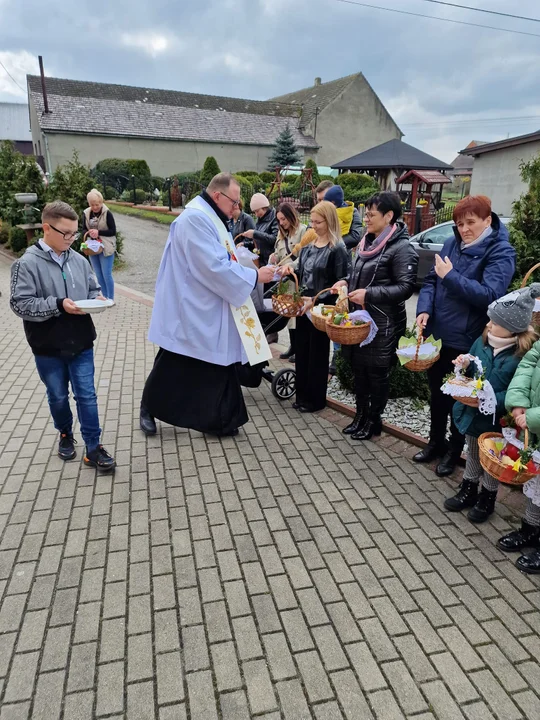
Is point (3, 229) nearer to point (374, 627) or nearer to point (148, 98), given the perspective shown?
point (374, 627)

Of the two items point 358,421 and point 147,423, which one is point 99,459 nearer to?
point 147,423

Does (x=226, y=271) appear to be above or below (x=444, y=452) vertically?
above

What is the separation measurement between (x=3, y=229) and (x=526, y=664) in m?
17.5

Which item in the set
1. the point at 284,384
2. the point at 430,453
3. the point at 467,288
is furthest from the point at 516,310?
the point at 284,384

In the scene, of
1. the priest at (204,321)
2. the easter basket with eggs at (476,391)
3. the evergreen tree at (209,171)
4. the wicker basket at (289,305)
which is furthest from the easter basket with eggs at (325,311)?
the evergreen tree at (209,171)

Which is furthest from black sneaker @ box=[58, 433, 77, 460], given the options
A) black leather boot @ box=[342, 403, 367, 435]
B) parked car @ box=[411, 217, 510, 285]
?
parked car @ box=[411, 217, 510, 285]

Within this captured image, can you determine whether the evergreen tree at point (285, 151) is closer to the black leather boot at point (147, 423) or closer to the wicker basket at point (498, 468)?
the black leather boot at point (147, 423)

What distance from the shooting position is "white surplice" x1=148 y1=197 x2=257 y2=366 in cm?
364

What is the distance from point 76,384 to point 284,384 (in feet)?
7.27

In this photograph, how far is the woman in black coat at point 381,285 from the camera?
12.3 feet

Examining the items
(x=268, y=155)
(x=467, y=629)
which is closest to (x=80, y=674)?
(x=467, y=629)

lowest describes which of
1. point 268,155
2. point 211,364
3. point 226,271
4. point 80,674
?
point 80,674

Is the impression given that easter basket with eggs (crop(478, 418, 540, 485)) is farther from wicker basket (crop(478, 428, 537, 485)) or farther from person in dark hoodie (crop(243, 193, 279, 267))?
person in dark hoodie (crop(243, 193, 279, 267))

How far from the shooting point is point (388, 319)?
3.91 metres
